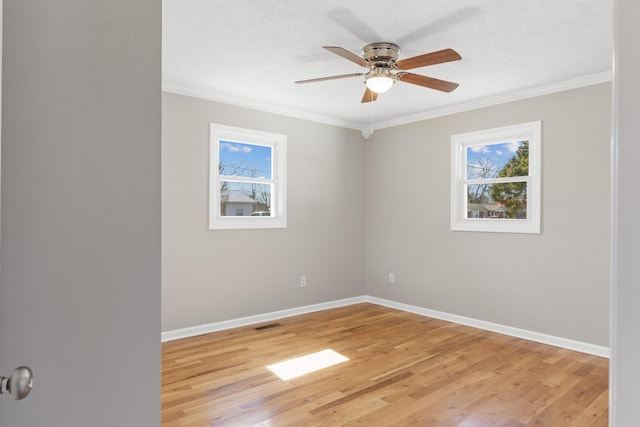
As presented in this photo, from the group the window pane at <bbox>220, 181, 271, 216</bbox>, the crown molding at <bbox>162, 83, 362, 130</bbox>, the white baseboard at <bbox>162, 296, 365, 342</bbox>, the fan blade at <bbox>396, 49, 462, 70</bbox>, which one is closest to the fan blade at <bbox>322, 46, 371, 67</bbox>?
the fan blade at <bbox>396, 49, 462, 70</bbox>

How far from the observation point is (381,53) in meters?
2.83

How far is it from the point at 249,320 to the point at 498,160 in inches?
129

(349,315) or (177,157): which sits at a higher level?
(177,157)

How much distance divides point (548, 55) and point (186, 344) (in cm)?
394

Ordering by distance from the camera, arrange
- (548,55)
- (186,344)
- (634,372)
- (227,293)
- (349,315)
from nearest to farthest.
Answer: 1. (634,372)
2. (548,55)
3. (186,344)
4. (227,293)
5. (349,315)

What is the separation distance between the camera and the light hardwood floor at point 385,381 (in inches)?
93.6

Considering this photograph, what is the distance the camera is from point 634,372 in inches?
30.2

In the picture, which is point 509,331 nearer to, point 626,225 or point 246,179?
point 246,179

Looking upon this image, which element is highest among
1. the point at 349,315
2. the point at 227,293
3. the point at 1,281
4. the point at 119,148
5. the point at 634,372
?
the point at 119,148

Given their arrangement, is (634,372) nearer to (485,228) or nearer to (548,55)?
(548,55)

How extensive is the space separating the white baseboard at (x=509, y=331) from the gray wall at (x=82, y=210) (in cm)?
380

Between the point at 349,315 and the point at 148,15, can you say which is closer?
the point at 148,15

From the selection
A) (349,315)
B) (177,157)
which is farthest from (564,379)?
(177,157)

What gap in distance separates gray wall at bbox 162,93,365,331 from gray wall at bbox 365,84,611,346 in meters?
0.41
